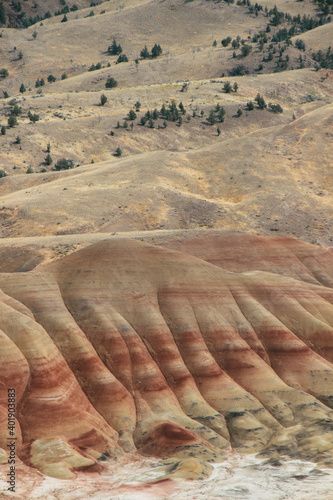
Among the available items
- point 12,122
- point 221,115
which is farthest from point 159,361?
point 221,115

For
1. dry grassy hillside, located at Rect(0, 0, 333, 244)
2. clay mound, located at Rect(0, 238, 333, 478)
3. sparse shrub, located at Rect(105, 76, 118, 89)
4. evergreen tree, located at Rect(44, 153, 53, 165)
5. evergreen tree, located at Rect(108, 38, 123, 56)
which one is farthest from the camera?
evergreen tree, located at Rect(108, 38, 123, 56)

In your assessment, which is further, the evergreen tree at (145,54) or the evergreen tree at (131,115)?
the evergreen tree at (145,54)

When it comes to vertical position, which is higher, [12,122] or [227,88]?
[12,122]

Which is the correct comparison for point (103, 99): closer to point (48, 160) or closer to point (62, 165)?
point (48, 160)

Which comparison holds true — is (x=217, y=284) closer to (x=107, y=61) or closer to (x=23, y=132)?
(x=23, y=132)

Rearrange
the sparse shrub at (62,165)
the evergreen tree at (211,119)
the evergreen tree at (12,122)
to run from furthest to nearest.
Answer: the evergreen tree at (211,119), the evergreen tree at (12,122), the sparse shrub at (62,165)

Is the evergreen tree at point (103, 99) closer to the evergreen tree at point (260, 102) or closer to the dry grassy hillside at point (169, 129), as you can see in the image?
the dry grassy hillside at point (169, 129)

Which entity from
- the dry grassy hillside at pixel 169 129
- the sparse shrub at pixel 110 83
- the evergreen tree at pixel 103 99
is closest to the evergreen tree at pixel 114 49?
the dry grassy hillside at pixel 169 129

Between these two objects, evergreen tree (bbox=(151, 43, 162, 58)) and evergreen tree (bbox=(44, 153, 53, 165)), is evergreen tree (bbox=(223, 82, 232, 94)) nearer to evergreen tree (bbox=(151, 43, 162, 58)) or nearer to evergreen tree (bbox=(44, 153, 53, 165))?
evergreen tree (bbox=(151, 43, 162, 58))

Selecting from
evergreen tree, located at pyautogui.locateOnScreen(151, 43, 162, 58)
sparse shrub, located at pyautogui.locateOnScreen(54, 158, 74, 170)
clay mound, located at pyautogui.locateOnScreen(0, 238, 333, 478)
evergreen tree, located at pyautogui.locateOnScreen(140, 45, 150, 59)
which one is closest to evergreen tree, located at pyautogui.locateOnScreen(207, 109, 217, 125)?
sparse shrub, located at pyautogui.locateOnScreen(54, 158, 74, 170)
